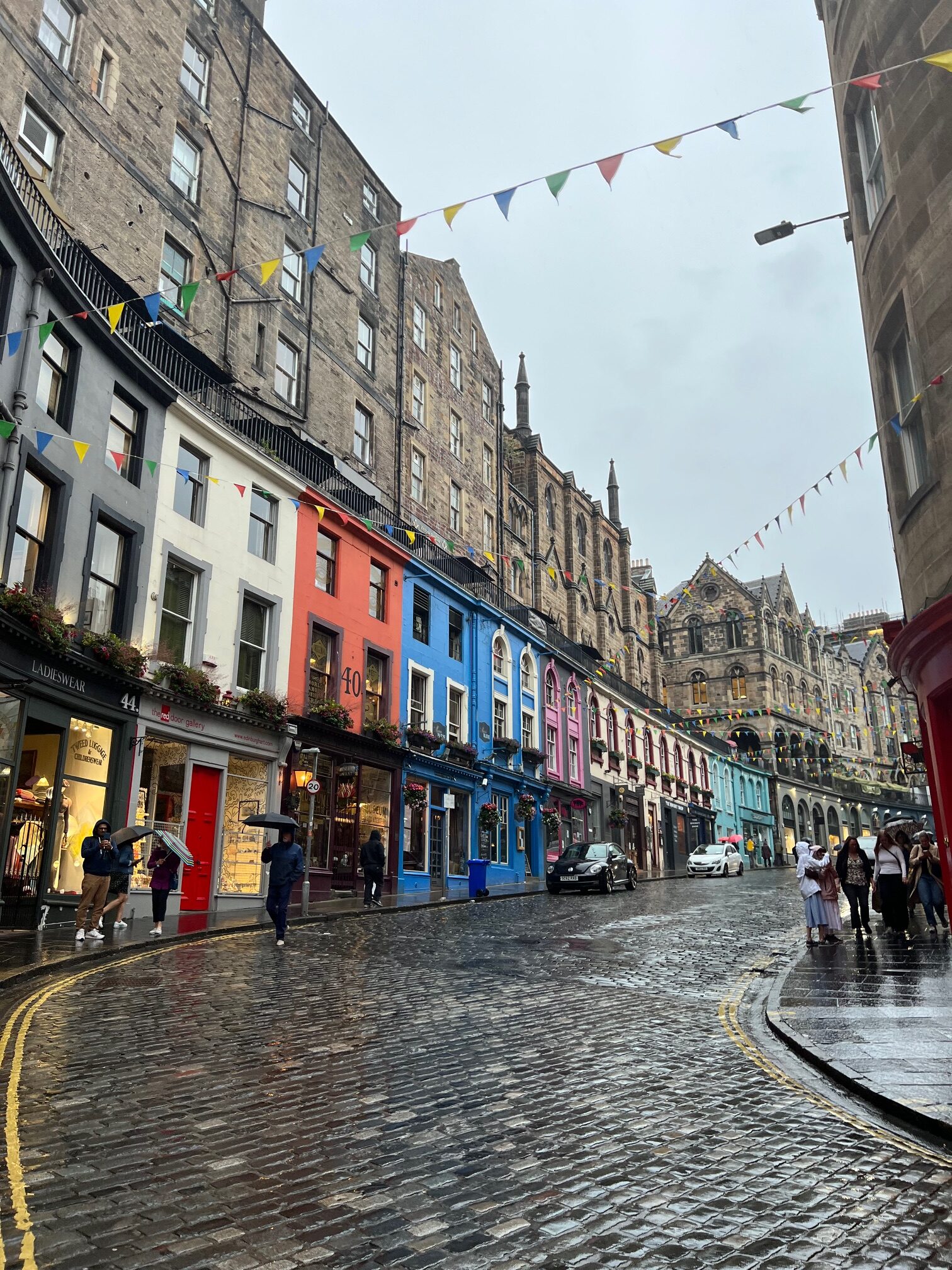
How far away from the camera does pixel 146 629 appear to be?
60.9 feet

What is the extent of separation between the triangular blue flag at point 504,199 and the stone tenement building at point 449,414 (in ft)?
76.4

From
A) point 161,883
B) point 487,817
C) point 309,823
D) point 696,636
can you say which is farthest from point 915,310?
point 696,636

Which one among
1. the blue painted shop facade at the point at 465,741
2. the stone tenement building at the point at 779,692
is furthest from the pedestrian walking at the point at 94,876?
the stone tenement building at the point at 779,692

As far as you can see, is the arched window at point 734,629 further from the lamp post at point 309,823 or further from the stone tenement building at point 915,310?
the stone tenement building at point 915,310

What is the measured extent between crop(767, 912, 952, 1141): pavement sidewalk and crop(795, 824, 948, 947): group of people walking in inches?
39.1

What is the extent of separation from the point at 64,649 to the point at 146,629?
3319mm

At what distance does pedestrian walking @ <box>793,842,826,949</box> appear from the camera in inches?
543

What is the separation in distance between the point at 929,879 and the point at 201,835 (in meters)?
13.9

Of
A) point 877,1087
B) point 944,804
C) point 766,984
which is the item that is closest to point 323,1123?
point 877,1087

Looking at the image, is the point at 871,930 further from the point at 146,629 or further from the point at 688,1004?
the point at 146,629

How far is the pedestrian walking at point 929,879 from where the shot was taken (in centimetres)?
1473

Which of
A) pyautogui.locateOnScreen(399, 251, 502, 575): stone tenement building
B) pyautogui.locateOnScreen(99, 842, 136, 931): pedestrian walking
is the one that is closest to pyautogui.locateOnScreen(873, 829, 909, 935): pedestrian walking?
pyautogui.locateOnScreen(99, 842, 136, 931): pedestrian walking

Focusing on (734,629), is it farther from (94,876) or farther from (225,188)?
(94,876)

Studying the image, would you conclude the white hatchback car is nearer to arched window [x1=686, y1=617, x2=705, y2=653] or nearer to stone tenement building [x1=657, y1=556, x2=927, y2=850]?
stone tenement building [x1=657, y1=556, x2=927, y2=850]
